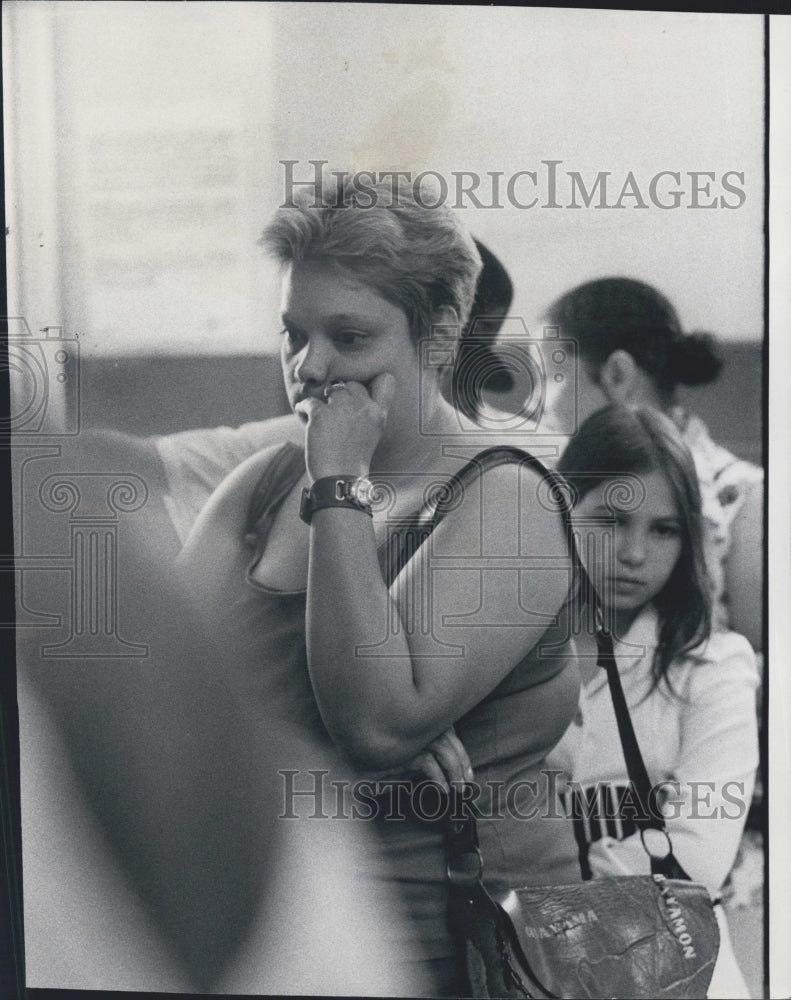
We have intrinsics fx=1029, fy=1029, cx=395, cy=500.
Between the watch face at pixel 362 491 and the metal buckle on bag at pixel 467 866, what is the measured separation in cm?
86

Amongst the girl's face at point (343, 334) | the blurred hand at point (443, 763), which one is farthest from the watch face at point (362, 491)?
the blurred hand at point (443, 763)

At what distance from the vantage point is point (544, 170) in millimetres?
2354

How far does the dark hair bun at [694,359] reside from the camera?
2381 millimetres

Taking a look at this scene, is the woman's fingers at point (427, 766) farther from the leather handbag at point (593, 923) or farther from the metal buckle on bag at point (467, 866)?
the metal buckle on bag at point (467, 866)

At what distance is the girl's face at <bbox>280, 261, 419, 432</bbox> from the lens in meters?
2.36

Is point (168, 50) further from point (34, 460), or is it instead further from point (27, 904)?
point (27, 904)

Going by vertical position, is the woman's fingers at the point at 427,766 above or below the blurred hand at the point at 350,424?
below

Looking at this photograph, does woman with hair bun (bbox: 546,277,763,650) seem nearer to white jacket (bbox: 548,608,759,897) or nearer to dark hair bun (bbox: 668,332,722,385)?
dark hair bun (bbox: 668,332,722,385)

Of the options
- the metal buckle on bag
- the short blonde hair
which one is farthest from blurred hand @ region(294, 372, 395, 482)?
the metal buckle on bag

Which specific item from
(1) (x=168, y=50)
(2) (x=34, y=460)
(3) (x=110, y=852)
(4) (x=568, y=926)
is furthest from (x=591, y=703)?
(1) (x=168, y=50)

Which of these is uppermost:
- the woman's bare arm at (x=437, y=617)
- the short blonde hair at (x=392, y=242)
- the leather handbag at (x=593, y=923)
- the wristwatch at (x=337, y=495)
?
the short blonde hair at (x=392, y=242)

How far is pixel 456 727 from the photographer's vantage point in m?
2.39

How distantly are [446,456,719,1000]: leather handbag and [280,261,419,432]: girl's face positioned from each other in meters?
0.52

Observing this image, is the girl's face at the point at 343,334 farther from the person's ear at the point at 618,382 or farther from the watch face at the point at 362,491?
the person's ear at the point at 618,382
